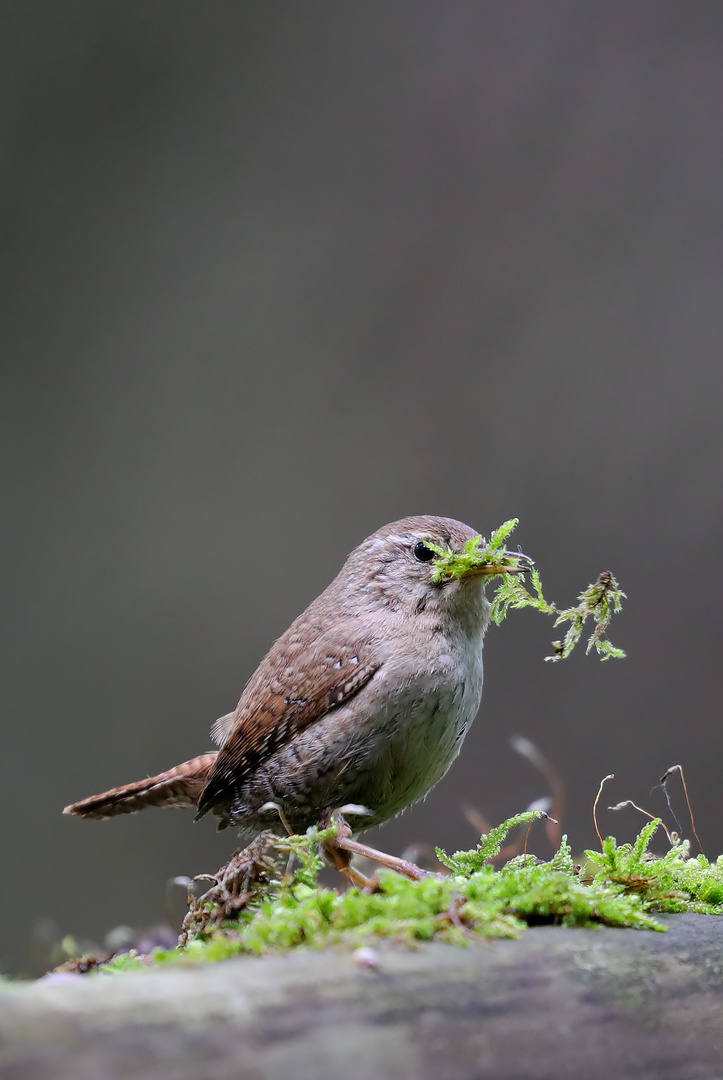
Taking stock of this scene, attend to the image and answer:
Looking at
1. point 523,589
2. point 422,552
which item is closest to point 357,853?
point 523,589

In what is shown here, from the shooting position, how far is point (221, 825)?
7.50ft

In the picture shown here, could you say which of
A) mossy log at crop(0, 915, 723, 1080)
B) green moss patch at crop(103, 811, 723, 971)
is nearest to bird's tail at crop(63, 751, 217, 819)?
green moss patch at crop(103, 811, 723, 971)

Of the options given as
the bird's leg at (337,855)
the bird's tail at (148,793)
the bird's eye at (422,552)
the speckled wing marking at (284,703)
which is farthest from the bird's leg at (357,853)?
the bird's eye at (422,552)

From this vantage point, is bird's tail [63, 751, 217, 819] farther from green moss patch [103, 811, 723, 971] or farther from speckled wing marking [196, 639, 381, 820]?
green moss patch [103, 811, 723, 971]

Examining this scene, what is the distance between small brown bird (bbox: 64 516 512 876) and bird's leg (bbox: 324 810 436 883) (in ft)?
0.04

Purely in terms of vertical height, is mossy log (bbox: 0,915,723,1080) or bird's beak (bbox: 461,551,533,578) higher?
bird's beak (bbox: 461,551,533,578)

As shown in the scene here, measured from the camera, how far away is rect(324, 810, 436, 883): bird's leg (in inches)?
64.1

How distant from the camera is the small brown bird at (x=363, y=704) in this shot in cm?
197

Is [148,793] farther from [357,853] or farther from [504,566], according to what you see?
[504,566]

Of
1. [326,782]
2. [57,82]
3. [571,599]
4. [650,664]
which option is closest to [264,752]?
[326,782]

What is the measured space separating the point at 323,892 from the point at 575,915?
39 cm

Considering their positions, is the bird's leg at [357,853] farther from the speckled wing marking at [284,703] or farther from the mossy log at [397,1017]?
the mossy log at [397,1017]

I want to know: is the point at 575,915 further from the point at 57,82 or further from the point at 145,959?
the point at 57,82

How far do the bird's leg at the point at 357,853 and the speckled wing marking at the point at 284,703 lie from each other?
0.85ft
